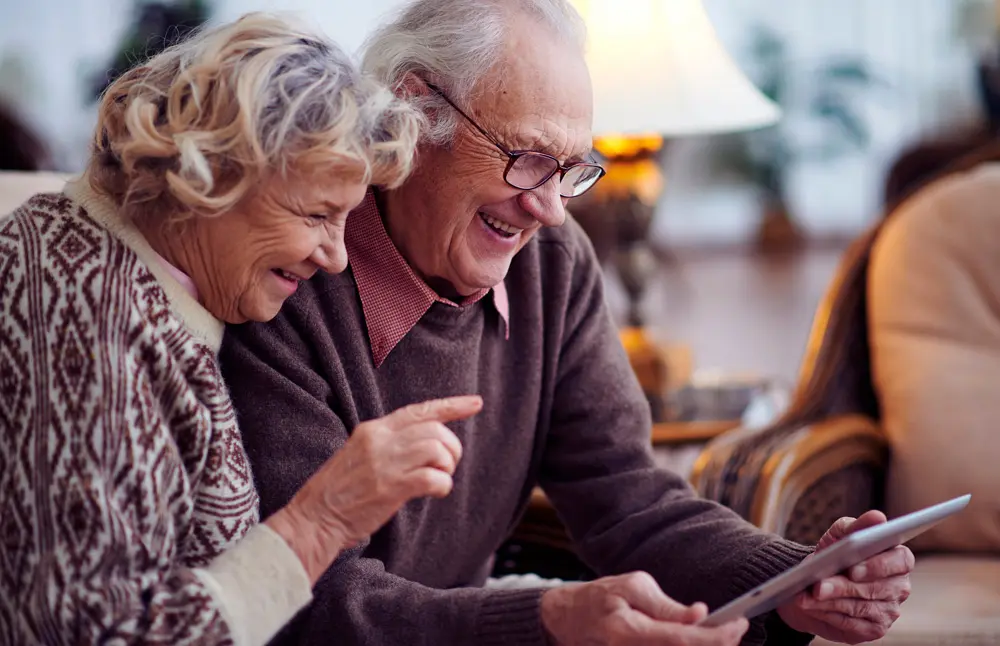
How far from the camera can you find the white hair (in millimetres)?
1279

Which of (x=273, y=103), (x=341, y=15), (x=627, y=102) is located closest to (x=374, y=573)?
(x=273, y=103)

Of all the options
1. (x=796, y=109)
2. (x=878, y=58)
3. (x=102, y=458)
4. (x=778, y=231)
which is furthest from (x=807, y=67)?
(x=102, y=458)

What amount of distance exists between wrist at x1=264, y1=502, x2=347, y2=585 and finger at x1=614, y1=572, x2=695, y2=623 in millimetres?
268

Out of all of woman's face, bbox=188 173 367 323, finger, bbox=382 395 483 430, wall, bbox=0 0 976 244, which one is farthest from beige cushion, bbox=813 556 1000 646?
wall, bbox=0 0 976 244

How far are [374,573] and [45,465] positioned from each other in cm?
39

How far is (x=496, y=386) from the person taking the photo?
1480 millimetres

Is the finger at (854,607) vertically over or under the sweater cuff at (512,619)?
under

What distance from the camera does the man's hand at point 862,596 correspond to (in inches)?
48.0

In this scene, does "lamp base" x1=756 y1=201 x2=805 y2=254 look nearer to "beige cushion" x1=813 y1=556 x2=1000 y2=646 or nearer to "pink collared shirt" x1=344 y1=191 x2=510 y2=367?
"beige cushion" x1=813 y1=556 x2=1000 y2=646

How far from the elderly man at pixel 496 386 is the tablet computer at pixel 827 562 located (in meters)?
0.02

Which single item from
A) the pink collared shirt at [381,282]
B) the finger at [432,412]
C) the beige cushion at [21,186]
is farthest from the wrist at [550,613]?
the beige cushion at [21,186]

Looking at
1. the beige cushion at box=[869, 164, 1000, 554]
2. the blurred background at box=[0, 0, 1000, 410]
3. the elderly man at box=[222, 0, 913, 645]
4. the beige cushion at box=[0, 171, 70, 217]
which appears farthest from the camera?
the blurred background at box=[0, 0, 1000, 410]

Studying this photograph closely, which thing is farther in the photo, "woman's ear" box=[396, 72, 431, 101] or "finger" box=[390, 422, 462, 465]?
"woman's ear" box=[396, 72, 431, 101]

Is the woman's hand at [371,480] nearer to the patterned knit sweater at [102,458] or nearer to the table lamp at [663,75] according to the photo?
the patterned knit sweater at [102,458]
